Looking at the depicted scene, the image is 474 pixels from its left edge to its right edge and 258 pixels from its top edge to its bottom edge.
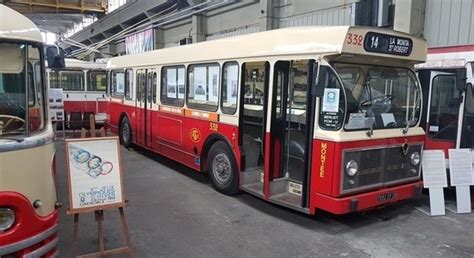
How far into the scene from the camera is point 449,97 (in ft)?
21.6

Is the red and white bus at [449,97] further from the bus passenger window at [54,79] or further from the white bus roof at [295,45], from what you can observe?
the bus passenger window at [54,79]

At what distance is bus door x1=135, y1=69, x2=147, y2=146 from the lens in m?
9.33

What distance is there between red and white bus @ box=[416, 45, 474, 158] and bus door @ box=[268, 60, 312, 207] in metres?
2.51

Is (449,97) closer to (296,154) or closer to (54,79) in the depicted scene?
(296,154)

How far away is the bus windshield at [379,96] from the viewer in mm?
4805

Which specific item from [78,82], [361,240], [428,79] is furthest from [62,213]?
→ [78,82]

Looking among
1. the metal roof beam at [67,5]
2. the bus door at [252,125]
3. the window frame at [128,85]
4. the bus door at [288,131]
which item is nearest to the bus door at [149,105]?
the window frame at [128,85]

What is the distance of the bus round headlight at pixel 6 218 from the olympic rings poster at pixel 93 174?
1.98ft

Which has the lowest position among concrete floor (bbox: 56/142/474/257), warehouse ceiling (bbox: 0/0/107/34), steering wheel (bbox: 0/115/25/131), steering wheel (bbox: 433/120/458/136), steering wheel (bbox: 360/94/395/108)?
concrete floor (bbox: 56/142/474/257)

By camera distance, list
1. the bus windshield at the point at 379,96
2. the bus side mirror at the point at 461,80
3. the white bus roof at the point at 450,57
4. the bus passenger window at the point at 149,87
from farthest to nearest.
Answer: the bus passenger window at the point at 149,87
the white bus roof at the point at 450,57
the bus side mirror at the point at 461,80
the bus windshield at the point at 379,96

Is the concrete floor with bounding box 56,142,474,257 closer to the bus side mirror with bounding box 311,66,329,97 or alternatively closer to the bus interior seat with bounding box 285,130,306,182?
the bus interior seat with bounding box 285,130,306,182

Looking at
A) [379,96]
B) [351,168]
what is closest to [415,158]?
[379,96]

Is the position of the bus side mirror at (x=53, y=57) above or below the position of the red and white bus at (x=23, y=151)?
above

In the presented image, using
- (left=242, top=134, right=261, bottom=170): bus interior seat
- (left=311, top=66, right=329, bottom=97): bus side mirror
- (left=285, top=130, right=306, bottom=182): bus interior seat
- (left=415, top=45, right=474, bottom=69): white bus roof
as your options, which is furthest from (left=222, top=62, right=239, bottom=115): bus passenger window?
(left=415, top=45, right=474, bottom=69): white bus roof
